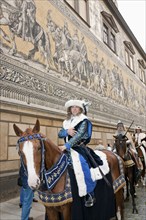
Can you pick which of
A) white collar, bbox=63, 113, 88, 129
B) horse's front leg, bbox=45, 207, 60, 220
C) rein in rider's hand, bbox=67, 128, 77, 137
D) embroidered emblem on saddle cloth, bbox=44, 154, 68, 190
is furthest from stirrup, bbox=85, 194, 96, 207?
white collar, bbox=63, 113, 88, 129

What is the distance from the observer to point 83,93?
1020cm

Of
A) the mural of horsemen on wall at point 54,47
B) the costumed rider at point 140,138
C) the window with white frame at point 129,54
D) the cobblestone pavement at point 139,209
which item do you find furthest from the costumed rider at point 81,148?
the window with white frame at point 129,54

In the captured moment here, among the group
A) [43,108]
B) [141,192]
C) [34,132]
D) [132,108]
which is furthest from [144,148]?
[132,108]

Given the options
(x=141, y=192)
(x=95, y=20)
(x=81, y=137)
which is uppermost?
(x=95, y=20)

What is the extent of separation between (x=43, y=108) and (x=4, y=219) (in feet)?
12.3

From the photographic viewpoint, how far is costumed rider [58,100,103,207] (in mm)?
2527

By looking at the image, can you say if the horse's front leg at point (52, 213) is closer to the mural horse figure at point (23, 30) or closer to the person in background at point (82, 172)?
the person in background at point (82, 172)

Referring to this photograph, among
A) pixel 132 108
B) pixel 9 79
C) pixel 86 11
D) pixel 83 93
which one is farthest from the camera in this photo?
pixel 132 108

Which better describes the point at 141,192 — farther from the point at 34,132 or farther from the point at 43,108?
the point at 34,132

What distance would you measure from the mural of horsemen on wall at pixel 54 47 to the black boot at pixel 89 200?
190 inches

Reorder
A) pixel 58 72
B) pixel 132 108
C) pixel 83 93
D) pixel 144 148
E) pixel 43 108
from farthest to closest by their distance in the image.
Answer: pixel 132 108 → pixel 83 93 → pixel 58 72 → pixel 144 148 → pixel 43 108

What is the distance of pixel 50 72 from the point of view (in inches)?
306

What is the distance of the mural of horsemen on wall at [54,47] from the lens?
6.37 meters

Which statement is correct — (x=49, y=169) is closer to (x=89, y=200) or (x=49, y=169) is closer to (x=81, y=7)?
(x=89, y=200)
